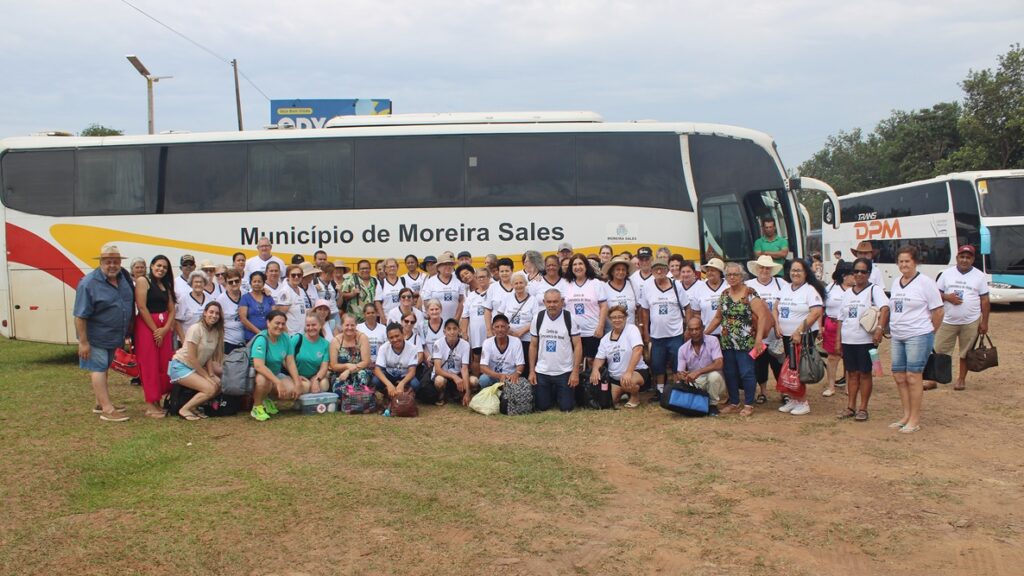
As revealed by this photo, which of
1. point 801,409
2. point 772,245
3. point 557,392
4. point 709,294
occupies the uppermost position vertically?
point 772,245

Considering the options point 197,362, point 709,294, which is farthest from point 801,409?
point 197,362

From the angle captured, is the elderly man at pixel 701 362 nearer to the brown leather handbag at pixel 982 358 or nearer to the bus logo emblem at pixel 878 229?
the brown leather handbag at pixel 982 358

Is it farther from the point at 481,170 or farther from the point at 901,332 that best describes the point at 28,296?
the point at 901,332

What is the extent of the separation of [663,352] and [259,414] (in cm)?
446

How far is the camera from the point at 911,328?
6.84 m

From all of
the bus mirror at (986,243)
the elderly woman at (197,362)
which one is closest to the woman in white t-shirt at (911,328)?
the elderly woman at (197,362)

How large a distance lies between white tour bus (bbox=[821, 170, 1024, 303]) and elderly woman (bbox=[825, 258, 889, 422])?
8.94 m

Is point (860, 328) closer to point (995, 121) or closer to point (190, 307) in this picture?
point (190, 307)

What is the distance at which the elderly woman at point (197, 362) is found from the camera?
779cm

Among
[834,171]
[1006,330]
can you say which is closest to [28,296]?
[1006,330]

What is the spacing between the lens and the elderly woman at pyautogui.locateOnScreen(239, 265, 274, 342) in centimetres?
862

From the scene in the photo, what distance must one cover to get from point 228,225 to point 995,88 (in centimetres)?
3177

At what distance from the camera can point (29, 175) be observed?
1211 centimetres

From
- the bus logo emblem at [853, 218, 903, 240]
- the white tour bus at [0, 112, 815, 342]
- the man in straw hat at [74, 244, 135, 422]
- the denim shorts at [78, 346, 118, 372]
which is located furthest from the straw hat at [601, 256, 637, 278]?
the bus logo emblem at [853, 218, 903, 240]
